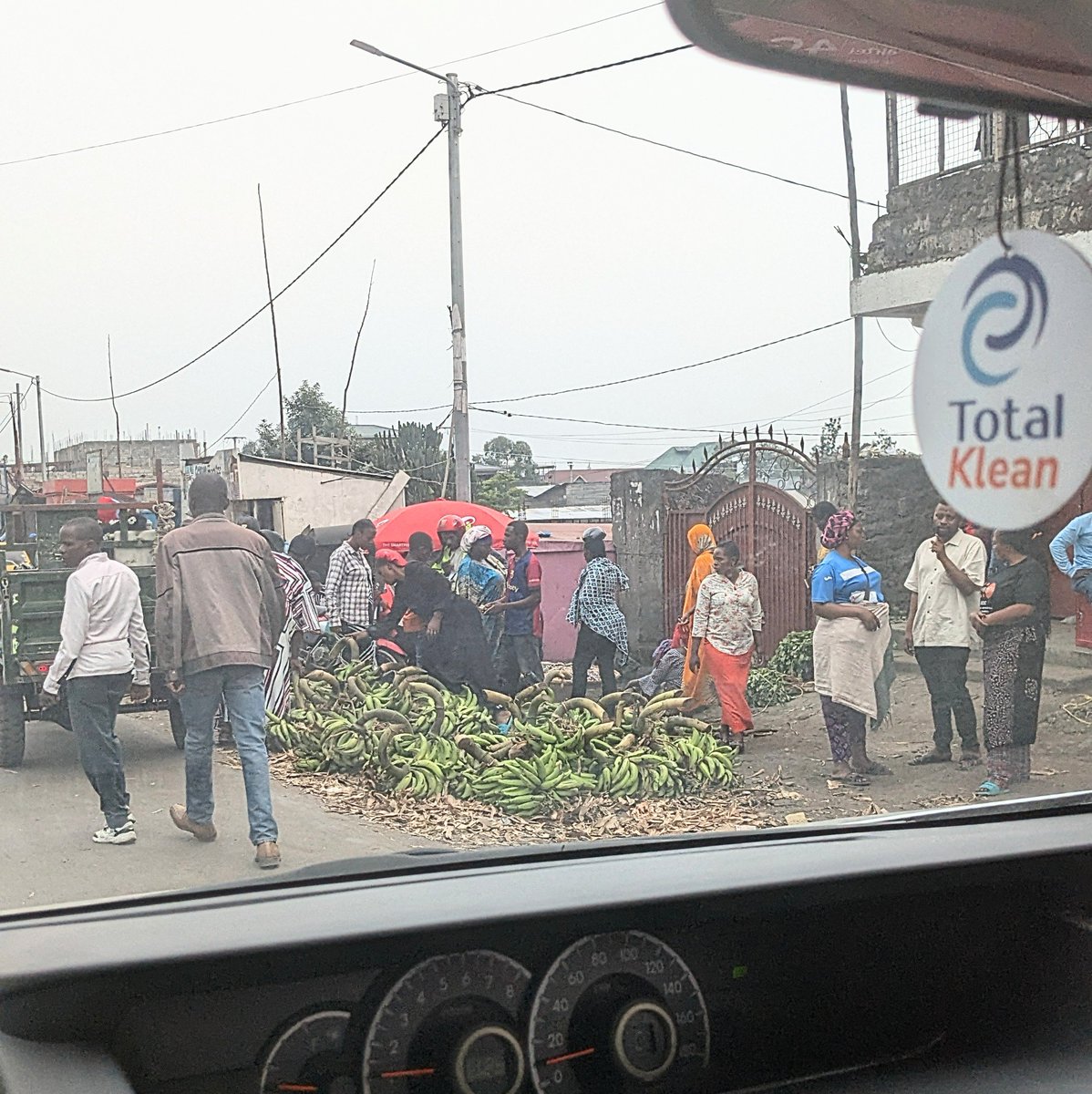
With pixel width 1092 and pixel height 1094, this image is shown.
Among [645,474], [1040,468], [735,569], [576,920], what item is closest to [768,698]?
[735,569]

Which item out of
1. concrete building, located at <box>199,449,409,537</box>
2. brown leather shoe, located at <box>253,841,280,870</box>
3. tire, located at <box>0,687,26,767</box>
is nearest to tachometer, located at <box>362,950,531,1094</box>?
brown leather shoe, located at <box>253,841,280,870</box>

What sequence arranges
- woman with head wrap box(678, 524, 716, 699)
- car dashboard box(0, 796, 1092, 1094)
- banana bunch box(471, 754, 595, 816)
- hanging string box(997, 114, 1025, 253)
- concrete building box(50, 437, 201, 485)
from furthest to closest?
woman with head wrap box(678, 524, 716, 699), hanging string box(997, 114, 1025, 253), banana bunch box(471, 754, 595, 816), concrete building box(50, 437, 201, 485), car dashboard box(0, 796, 1092, 1094)

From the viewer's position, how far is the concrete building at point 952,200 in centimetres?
252

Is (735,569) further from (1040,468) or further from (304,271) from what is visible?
(304,271)

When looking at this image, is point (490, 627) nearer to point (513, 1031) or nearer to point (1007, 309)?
point (513, 1031)

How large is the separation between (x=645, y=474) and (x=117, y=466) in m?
1.22

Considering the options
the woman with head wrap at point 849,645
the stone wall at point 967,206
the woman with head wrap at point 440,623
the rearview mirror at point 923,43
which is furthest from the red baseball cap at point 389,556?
the stone wall at point 967,206

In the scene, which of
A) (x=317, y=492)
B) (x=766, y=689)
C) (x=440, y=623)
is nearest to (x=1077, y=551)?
(x=766, y=689)

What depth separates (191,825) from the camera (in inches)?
73.1

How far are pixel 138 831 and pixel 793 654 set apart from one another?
1605 mm

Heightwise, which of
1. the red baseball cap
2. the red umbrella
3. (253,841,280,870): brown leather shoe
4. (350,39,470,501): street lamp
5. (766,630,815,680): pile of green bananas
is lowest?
(253,841,280,870): brown leather shoe

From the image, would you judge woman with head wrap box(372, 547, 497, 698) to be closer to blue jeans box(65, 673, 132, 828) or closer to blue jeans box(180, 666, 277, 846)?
blue jeans box(180, 666, 277, 846)

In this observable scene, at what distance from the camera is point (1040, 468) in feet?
7.39

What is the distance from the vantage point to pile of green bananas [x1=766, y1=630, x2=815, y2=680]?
9.11 feet
